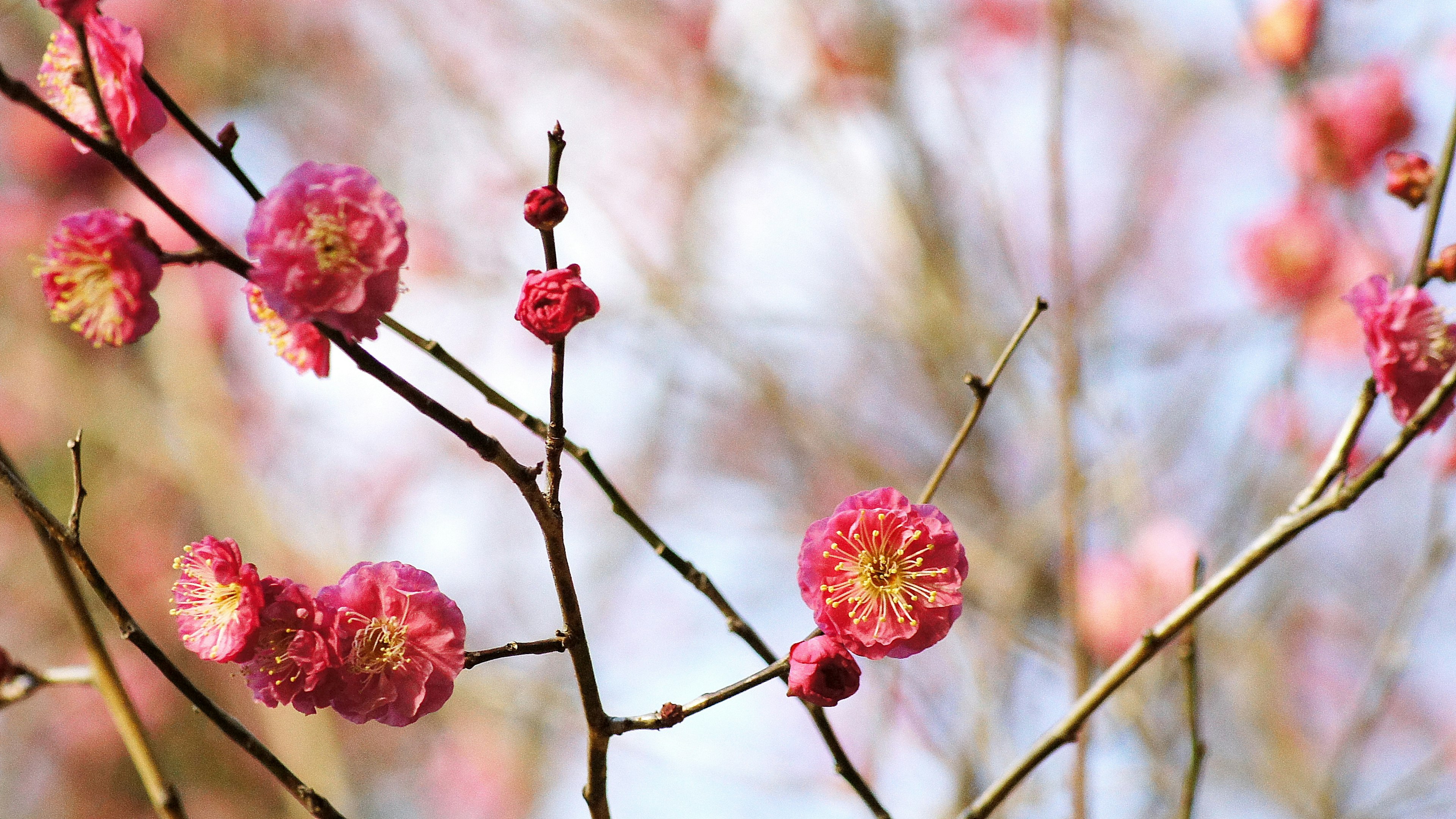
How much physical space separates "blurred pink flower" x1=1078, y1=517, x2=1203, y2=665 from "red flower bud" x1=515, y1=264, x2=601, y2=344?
A: 1.76m

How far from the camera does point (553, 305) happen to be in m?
0.80

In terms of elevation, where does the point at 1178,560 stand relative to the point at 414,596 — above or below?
above

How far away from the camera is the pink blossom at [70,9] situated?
0.71m

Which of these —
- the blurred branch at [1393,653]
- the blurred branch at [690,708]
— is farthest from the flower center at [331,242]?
the blurred branch at [1393,653]

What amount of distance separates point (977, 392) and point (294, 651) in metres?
0.64

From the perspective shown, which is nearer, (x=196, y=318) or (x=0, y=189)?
(x=196, y=318)

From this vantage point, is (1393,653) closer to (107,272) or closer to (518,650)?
(518,650)

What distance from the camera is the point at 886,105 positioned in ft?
8.38

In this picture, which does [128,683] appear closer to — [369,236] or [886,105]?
[886,105]

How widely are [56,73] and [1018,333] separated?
94cm

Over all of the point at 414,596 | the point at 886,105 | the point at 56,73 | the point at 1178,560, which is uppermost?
the point at 886,105

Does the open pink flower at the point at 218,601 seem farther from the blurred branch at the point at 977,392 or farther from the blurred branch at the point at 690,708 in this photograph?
the blurred branch at the point at 977,392

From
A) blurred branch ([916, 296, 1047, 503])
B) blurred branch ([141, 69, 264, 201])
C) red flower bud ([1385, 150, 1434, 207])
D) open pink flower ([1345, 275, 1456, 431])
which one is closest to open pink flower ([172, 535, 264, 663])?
blurred branch ([141, 69, 264, 201])

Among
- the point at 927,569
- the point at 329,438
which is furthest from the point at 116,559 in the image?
the point at 927,569
